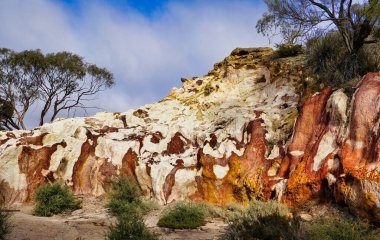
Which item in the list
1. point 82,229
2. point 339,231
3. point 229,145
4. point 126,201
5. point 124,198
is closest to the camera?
point 339,231

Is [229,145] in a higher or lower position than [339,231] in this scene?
higher

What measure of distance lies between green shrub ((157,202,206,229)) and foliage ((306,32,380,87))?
18.6 feet

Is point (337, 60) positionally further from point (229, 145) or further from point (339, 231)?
point (339, 231)

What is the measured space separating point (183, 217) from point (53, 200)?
4.34m

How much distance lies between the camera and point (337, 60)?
1340cm

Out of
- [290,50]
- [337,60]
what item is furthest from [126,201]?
[290,50]

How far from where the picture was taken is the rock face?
9.07m

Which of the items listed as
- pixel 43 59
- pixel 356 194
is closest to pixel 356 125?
pixel 356 194

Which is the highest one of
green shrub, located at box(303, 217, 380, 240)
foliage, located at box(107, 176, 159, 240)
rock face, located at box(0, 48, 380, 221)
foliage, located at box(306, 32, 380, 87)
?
foliage, located at box(306, 32, 380, 87)

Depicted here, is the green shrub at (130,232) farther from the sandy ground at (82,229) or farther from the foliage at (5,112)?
the foliage at (5,112)

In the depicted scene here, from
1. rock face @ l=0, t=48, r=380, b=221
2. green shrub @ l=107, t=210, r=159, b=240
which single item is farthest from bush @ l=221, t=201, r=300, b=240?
rock face @ l=0, t=48, r=380, b=221

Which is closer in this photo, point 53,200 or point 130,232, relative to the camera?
point 130,232

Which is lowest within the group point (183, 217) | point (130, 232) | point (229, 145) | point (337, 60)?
point (183, 217)

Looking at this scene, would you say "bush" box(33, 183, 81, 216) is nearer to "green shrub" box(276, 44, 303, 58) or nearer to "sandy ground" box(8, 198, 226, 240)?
"sandy ground" box(8, 198, 226, 240)
